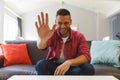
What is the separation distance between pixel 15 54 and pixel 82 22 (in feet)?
20.2

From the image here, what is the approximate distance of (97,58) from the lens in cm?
254

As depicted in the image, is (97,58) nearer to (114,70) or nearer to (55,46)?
(114,70)

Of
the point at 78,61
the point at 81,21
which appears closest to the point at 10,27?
the point at 81,21

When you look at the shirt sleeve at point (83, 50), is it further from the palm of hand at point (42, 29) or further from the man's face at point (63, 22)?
the palm of hand at point (42, 29)

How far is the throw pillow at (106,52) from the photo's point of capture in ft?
8.06

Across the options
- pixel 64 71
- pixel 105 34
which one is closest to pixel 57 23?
pixel 64 71

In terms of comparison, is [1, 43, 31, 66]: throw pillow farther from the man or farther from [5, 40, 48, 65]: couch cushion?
the man

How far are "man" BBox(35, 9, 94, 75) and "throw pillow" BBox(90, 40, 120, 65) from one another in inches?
34.7

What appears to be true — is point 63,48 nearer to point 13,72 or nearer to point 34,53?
point 13,72

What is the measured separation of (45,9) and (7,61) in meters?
6.18

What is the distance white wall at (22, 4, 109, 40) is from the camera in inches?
326

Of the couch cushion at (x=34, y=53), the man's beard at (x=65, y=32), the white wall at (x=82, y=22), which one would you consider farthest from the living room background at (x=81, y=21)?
the man's beard at (x=65, y=32)

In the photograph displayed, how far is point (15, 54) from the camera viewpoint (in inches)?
103

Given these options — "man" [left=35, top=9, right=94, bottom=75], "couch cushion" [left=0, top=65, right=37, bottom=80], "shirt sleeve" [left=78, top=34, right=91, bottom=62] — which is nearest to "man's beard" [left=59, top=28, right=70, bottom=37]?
"man" [left=35, top=9, right=94, bottom=75]
